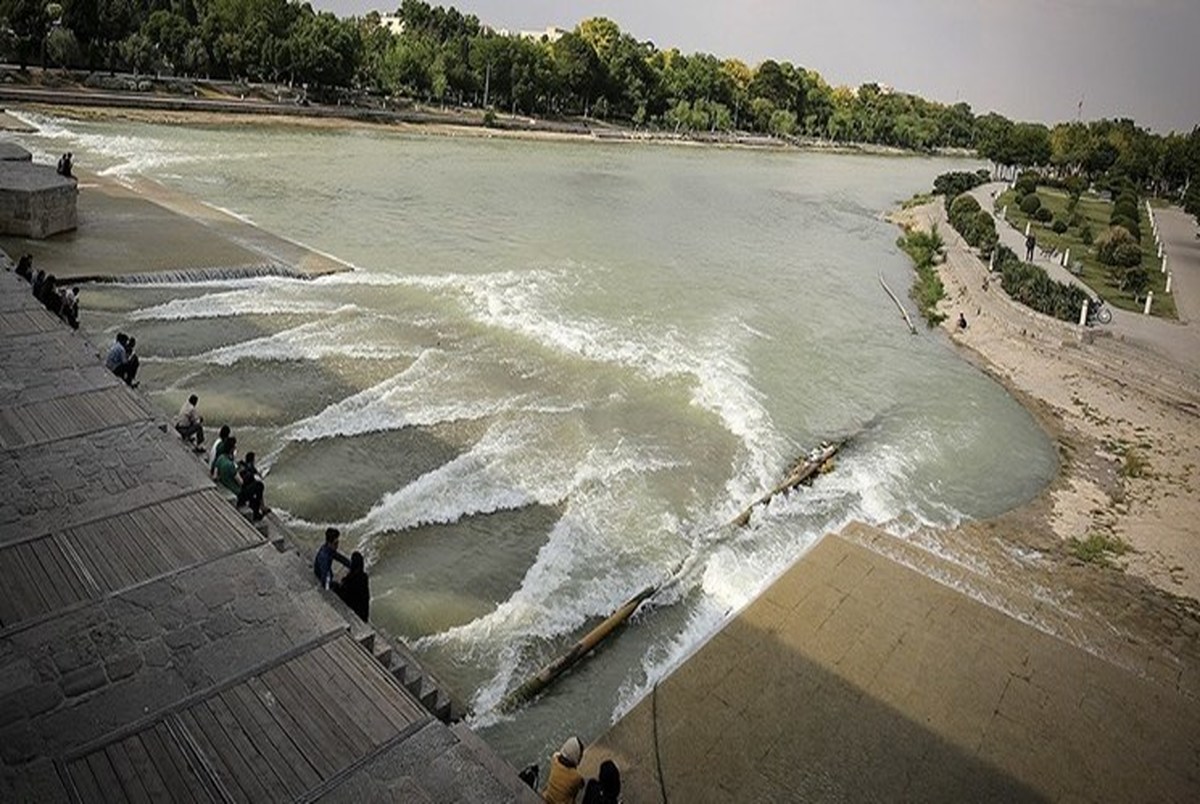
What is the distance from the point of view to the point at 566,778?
20.1ft

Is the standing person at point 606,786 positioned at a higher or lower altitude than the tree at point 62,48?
lower

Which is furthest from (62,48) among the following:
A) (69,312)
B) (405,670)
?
(405,670)

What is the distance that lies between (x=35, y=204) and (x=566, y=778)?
21.9 metres

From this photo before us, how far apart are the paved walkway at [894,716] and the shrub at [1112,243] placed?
28315 millimetres

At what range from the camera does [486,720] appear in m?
8.44

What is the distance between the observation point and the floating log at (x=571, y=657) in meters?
8.70

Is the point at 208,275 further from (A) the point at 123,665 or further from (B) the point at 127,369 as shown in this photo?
(A) the point at 123,665

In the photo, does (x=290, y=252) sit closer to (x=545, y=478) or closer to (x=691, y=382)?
(x=691, y=382)

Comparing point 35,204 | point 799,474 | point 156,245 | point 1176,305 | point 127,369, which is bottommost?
Answer: point 799,474

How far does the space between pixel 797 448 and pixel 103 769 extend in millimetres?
12818

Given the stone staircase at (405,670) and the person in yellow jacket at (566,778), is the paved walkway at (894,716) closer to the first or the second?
the person in yellow jacket at (566,778)

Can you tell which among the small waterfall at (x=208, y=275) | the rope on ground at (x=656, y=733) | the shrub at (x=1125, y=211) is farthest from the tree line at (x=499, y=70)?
the rope on ground at (x=656, y=733)

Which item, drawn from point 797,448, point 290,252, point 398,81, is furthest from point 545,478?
point 398,81

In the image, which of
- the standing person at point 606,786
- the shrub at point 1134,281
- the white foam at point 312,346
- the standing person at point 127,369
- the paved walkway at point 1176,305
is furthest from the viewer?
the shrub at point 1134,281
